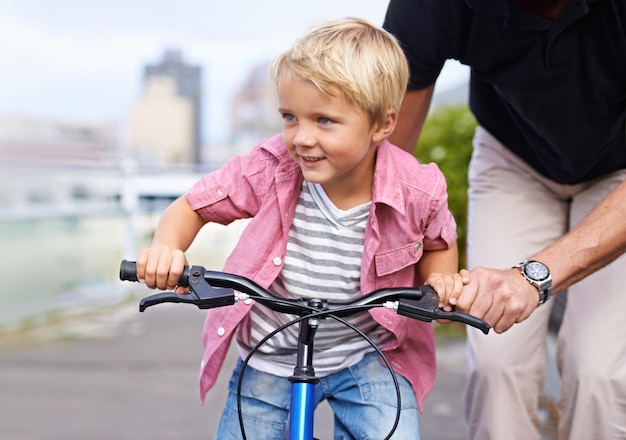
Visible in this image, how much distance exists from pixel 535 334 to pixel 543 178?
1.67 feet

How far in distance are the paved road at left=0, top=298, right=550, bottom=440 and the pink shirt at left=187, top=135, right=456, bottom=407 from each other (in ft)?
8.11

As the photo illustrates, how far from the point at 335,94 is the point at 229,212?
49 cm

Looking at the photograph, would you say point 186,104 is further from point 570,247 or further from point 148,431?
point 570,247

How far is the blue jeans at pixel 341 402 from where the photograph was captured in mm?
2330

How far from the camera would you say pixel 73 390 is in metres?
5.68

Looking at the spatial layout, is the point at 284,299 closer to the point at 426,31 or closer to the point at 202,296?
the point at 202,296

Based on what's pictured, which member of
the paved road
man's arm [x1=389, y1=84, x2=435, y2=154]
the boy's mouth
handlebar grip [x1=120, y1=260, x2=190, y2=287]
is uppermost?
the boy's mouth

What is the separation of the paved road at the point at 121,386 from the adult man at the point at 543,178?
80.6 inches

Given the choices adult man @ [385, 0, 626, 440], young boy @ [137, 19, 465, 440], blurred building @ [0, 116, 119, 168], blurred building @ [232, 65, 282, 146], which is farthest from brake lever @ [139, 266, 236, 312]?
blurred building @ [232, 65, 282, 146]

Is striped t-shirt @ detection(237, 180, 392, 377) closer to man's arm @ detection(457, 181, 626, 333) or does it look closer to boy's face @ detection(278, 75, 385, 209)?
boy's face @ detection(278, 75, 385, 209)

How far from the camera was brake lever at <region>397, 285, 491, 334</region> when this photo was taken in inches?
75.4

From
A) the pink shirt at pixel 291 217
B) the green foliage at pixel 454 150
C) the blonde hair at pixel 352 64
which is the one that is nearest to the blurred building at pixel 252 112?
the green foliage at pixel 454 150

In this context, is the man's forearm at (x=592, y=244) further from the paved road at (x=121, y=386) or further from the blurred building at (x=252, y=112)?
the blurred building at (x=252, y=112)

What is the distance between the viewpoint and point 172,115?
50.6 feet
